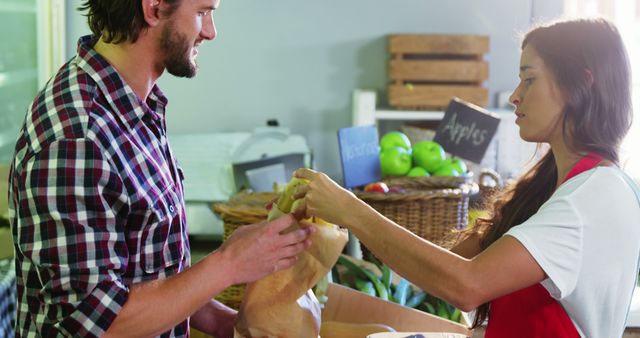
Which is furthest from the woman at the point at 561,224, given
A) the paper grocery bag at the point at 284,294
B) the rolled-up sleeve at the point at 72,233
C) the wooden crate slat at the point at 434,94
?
the wooden crate slat at the point at 434,94

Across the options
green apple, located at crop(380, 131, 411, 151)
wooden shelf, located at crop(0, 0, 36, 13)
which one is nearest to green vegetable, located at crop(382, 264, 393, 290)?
green apple, located at crop(380, 131, 411, 151)

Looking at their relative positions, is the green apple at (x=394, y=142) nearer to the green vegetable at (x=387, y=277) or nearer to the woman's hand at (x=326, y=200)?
the green vegetable at (x=387, y=277)

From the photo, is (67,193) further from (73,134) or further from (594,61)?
(594,61)

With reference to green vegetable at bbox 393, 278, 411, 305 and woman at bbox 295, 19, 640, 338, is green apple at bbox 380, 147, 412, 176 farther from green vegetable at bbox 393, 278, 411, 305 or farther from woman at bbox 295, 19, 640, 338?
woman at bbox 295, 19, 640, 338

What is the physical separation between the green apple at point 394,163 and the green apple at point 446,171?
0.35 ft

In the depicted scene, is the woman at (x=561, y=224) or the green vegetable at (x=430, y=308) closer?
the woman at (x=561, y=224)

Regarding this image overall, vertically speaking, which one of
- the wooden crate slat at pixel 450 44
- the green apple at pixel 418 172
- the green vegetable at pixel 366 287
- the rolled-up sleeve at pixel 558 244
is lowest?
the green vegetable at pixel 366 287

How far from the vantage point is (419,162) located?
3205mm

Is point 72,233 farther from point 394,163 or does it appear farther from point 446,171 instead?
point 446,171

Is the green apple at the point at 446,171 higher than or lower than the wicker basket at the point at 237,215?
higher

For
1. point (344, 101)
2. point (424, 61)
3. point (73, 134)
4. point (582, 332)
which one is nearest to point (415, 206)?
point (582, 332)

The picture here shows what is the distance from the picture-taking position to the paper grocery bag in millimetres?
1826

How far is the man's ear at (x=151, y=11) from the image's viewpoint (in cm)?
160

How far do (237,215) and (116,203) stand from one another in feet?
4.28
